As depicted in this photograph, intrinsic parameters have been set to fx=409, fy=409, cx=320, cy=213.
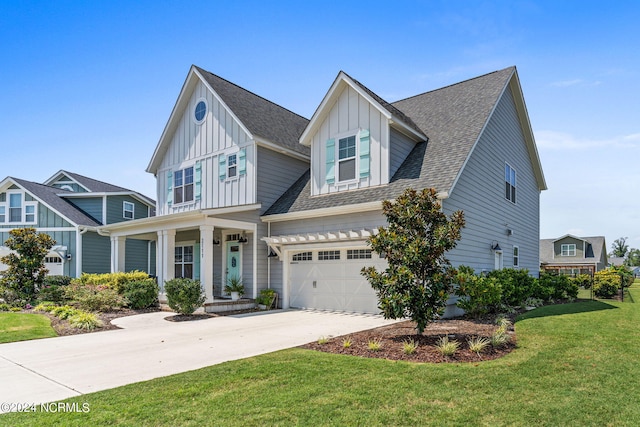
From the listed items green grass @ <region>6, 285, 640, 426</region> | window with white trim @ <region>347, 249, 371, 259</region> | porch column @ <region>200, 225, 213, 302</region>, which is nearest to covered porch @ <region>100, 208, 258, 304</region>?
porch column @ <region>200, 225, 213, 302</region>

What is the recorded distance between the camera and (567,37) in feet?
35.7

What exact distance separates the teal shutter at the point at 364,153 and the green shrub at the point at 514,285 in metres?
5.18

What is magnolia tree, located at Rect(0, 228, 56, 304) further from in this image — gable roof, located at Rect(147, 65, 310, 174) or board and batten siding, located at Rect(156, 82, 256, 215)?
gable roof, located at Rect(147, 65, 310, 174)

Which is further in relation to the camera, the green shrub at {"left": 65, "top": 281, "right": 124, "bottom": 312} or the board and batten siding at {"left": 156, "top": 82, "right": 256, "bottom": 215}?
the board and batten siding at {"left": 156, "top": 82, "right": 256, "bottom": 215}

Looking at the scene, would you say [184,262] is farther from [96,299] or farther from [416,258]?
[416,258]

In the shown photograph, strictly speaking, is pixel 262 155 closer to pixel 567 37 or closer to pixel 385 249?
pixel 385 249

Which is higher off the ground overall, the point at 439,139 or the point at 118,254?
the point at 439,139

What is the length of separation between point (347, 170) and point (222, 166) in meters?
5.60

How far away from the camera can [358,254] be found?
519 inches

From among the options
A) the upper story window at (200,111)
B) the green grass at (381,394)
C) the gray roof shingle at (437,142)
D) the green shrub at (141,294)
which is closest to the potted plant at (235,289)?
the green shrub at (141,294)

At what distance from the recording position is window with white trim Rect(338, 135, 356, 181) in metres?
14.4

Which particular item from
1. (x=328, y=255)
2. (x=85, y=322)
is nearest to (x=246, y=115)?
(x=328, y=255)

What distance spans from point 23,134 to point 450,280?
18.5m

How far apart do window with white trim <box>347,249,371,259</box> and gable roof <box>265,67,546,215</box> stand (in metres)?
1.56
